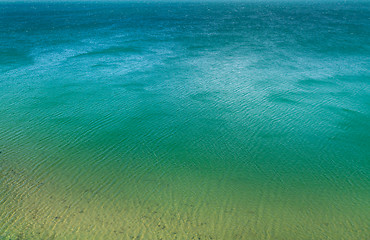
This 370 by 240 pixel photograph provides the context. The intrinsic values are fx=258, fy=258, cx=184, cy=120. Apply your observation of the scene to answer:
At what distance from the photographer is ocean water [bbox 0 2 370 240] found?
9609 millimetres

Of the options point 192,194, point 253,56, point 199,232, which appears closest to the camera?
point 199,232

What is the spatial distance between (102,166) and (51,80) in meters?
13.6

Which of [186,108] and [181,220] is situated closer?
[181,220]

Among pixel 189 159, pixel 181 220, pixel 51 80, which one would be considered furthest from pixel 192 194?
pixel 51 80

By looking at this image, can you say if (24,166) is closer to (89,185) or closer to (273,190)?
(89,185)

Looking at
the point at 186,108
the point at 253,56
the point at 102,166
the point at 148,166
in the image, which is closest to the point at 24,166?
the point at 102,166

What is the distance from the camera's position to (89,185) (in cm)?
1119

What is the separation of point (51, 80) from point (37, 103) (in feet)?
15.6

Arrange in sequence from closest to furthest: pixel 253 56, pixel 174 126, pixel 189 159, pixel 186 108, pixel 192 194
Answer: pixel 192 194, pixel 189 159, pixel 174 126, pixel 186 108, pixel 253 56

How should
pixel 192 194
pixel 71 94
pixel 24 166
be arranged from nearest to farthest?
pixel 192 194
pixel 24 166
pixel 71 94

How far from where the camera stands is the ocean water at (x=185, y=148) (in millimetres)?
9609

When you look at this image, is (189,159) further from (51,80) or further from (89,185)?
(51,80)

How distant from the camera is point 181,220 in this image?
9625mm

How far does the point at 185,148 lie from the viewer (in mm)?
13820
